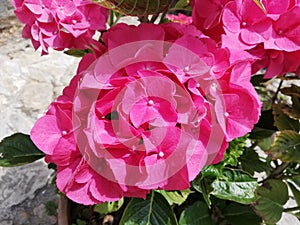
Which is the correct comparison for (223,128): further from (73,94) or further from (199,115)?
(73,94)

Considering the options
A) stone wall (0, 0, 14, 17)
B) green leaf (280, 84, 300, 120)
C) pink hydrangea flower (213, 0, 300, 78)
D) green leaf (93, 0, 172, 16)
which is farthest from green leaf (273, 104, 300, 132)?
stone wall (0, 0, 14, 17)

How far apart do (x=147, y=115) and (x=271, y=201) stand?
17.7 inches

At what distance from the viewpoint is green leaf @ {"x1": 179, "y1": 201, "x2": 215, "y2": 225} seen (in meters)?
0.91

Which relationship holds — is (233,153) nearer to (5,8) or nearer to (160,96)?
(160,96)

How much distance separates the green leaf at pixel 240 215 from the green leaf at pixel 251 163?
8cm

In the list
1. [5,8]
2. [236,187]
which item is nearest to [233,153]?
[236,187]

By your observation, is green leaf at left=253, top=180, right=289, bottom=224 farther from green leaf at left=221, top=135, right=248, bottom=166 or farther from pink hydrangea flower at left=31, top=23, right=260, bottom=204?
pink hydrangea flower at left=31, top=23, right=260, bottom=204

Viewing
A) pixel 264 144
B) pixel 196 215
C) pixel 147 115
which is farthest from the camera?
pixel 264 144

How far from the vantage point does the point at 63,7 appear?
681 millimetres

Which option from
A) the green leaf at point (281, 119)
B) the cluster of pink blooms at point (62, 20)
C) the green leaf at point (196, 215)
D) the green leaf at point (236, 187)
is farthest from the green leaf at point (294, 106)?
the cluster of pink blooms at point (62, 20)

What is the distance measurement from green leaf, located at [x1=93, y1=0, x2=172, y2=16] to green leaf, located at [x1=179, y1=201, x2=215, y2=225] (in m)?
0.42

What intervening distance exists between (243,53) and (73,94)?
0.23 m

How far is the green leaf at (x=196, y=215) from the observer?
0.91 m

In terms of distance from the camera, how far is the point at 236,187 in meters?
0.80
